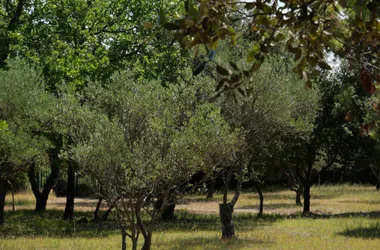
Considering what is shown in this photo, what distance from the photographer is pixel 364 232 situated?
20.8 m

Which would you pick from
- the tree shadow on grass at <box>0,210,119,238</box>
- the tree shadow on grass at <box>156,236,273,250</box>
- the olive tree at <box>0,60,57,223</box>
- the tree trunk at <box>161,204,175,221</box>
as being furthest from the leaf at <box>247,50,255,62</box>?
the tree trunk at <box>161,204,175,221</box>

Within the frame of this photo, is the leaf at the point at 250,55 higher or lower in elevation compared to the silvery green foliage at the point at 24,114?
lower

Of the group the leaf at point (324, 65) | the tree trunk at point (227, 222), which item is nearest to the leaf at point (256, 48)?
the leaf at point (324, 65)

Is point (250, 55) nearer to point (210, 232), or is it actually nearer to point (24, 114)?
point (24, 114)

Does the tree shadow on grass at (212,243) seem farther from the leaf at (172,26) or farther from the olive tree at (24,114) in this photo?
the leaf at (172,26)

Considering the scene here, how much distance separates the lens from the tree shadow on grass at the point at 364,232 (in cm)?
1977

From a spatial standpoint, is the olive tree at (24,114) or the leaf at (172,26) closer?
the leaf at (172,26)

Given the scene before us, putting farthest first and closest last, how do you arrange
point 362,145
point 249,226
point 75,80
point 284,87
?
1. point 362,145
2. point 249,226
3. point 75,80
4. point 284,87

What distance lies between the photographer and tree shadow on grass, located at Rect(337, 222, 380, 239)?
A: 19766 millimetres

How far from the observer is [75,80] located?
74.3ft

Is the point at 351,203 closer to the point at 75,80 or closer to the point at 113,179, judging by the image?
the point at 75,80

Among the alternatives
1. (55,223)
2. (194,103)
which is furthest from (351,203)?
(194,103)

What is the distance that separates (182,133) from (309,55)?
9.34m

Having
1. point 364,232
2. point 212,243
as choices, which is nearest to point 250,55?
point 212,243
